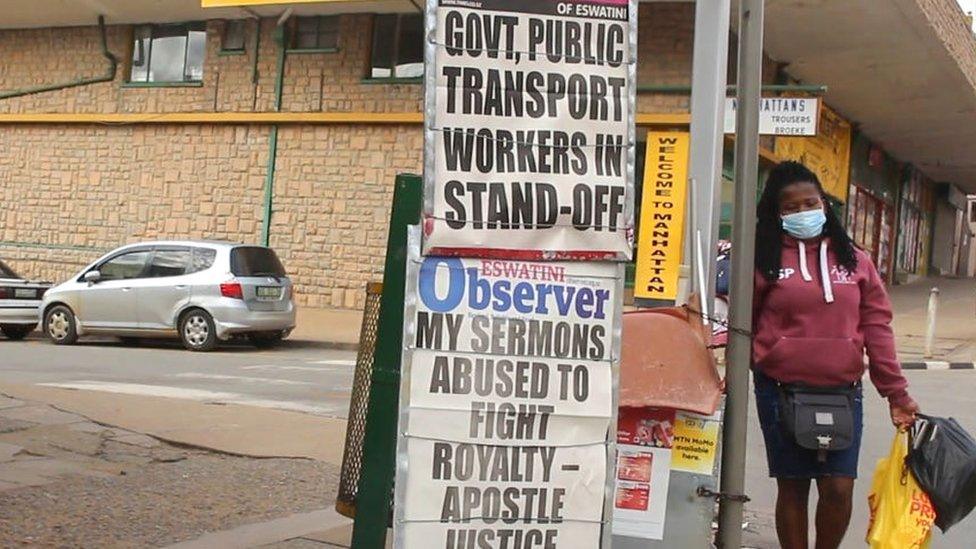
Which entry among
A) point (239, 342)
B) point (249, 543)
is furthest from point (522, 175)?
point (239, 342)

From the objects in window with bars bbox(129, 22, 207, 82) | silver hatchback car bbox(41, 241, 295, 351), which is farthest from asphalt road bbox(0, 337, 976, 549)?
window with bars bbox(129, 22, 207, 82)

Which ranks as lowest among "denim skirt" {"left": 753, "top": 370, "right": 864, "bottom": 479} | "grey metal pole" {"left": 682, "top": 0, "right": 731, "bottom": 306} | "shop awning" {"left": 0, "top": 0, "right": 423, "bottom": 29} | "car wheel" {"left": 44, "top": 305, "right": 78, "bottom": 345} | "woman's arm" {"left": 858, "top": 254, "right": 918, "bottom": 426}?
"car wheel" {"left": 44, "top": 305, "right": 78, "bottom": 345}

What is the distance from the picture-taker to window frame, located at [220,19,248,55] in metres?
22.9

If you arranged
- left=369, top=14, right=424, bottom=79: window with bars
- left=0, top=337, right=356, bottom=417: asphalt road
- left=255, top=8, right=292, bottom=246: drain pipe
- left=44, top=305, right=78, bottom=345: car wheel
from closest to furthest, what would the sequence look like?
left=0, top=337, right=356, bottom=417: asphalt road, left=44, top=305, right=78, bottom=345: car wheel, left=369, top=14, right=424, bottom=79: window with bars, left=255, top=8, right=292, bottom=246: drain pipe

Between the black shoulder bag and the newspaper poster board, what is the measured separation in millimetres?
947

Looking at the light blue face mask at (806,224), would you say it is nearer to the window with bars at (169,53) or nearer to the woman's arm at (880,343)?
the woman's arm at (880,343)

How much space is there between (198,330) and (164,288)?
2.63ft

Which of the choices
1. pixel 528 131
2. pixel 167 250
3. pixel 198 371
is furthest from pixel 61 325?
pixel 528 131

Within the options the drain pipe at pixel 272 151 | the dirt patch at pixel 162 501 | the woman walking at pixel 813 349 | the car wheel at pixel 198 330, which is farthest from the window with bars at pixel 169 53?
the woman walking at pixel 813 349

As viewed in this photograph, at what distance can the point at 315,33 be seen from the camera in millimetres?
22328

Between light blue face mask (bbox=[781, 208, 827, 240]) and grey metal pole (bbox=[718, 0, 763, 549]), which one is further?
light blue face mask (bbox=[781, 208, 827, 240])

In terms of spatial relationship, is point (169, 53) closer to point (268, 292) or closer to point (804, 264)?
point (268, 292)

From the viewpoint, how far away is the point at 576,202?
3424 mm

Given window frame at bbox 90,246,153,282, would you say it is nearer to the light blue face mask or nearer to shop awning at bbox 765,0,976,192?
shop awning at bbox 765,0,976,192
